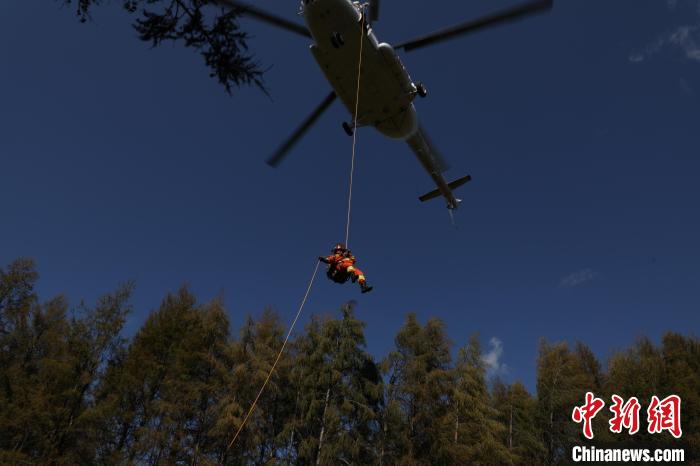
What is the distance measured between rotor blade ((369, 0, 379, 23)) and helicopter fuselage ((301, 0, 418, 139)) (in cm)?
30

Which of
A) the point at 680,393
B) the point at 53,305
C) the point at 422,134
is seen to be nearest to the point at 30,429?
the point at 53,305

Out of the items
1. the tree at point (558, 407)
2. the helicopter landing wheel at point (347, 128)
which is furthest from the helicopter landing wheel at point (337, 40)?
the tree at point (558, 407)

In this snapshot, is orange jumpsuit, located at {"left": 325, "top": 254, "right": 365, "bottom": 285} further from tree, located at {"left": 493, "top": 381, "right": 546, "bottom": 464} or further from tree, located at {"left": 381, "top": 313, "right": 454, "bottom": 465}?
tree, located at {"left": 493, "top": 381, "right": 546, "bottom": 464}

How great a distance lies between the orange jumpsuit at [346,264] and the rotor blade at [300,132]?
4267mm

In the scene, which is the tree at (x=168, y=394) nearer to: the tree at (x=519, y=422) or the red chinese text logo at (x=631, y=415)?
the tree at (x=519, y=422)

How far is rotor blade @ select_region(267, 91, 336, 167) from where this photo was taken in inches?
467

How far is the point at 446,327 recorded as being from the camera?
2022 centimetres

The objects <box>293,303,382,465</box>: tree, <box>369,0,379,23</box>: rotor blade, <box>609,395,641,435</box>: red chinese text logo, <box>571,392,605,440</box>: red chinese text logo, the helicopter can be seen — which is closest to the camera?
the helicopter

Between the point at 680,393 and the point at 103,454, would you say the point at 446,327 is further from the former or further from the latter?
the point at 103,454

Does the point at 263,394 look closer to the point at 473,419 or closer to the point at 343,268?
the point at 473,419

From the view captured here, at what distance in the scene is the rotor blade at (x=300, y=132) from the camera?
1187 cm

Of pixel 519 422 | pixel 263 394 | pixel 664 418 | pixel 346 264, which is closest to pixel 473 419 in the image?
pixel 519 422

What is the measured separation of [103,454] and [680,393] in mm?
28082

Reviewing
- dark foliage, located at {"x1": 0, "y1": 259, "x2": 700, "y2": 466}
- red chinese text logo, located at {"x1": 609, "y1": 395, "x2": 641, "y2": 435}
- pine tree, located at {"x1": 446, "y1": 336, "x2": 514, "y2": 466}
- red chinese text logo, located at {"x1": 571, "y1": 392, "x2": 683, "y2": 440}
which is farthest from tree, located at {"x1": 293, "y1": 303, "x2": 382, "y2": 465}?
red chinese text logo, located at {"x1": 609, "y1": 395, "x2": 641, "y2": 435}
